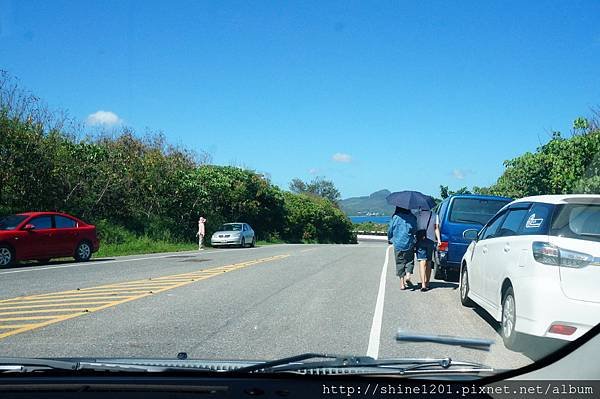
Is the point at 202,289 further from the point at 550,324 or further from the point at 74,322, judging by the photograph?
the point at 550,324

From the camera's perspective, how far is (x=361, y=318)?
338 inches

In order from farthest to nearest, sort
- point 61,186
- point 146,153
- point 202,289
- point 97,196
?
1. point 146,153
2. point 97,196
3. point 61,186
4. point 202,289

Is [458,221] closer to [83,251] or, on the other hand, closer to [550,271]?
[550,271]

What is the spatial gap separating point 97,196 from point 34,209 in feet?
13.8

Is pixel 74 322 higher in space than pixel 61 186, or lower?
lower

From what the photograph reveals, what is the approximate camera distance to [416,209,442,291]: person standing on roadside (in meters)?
12.1

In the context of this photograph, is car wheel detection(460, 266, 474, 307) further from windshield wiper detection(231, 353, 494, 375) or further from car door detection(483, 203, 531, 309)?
windshield wiper detection(231, 353, 494, 375)

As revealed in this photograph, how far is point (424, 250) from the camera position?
12203 mm

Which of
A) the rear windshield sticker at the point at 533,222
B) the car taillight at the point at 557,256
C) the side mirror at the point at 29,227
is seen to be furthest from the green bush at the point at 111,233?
the car taillight at the point at 557,256

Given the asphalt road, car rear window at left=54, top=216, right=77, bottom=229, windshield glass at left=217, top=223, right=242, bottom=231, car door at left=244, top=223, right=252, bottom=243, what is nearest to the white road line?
the asphalt road

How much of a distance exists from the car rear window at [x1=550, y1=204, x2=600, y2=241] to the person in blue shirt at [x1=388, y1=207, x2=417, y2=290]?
19.4 feet

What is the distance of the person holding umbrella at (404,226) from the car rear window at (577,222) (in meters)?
5.87

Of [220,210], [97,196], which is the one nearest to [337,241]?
[220,210]

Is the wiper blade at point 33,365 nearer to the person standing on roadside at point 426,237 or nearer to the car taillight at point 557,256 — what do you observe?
the car taillight at point 557,256
